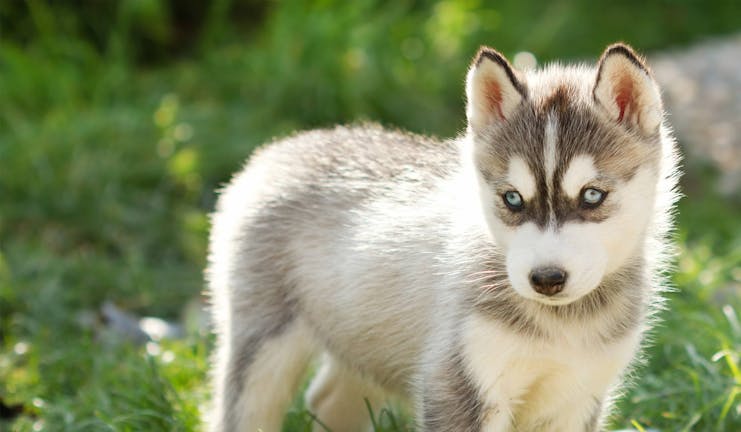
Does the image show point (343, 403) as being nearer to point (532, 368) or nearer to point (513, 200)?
point (532, 368)

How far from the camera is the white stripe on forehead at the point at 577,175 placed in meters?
3.63

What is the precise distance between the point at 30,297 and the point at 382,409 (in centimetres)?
289

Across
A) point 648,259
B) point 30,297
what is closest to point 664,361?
point 648,259

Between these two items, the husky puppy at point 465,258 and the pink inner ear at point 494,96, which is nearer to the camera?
the husky puppy at point 465,258

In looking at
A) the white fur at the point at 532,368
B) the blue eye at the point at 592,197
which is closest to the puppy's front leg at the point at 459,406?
the white fur at the point at 532,368

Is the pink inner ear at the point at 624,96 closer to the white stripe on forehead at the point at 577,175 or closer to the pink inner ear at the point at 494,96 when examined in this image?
the white stripe on forehead at the point at 577,175

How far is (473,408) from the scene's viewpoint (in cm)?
393

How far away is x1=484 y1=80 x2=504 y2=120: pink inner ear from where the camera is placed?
3.96m

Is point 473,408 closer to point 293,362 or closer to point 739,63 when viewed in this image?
Result: point 293,362

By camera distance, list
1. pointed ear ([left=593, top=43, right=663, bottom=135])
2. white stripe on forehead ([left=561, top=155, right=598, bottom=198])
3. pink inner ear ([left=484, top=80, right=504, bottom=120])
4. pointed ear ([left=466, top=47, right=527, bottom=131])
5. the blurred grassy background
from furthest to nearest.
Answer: the blurred grassy background, pink inner ear ([left=484, top=80, right=504, bottom=120]), pointed ear ([left=466, top=47, right=527, bottom=131]), pointed ear ([left=593, top=43, right=663, bottom=135]), white stripe on forehead ([left=561, top=155, right=598, bottom=198])

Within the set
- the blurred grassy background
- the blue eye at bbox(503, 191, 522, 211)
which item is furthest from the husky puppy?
the blurred grassy background

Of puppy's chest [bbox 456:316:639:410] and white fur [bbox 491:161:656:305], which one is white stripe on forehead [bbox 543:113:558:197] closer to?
white fur [bbox 491:161:656:305]

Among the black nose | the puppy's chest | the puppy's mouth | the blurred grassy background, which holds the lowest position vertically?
the blurred grassy background

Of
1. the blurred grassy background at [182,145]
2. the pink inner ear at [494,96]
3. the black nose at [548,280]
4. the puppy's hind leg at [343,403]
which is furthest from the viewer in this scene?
the blurred grassy background at [182,145]
